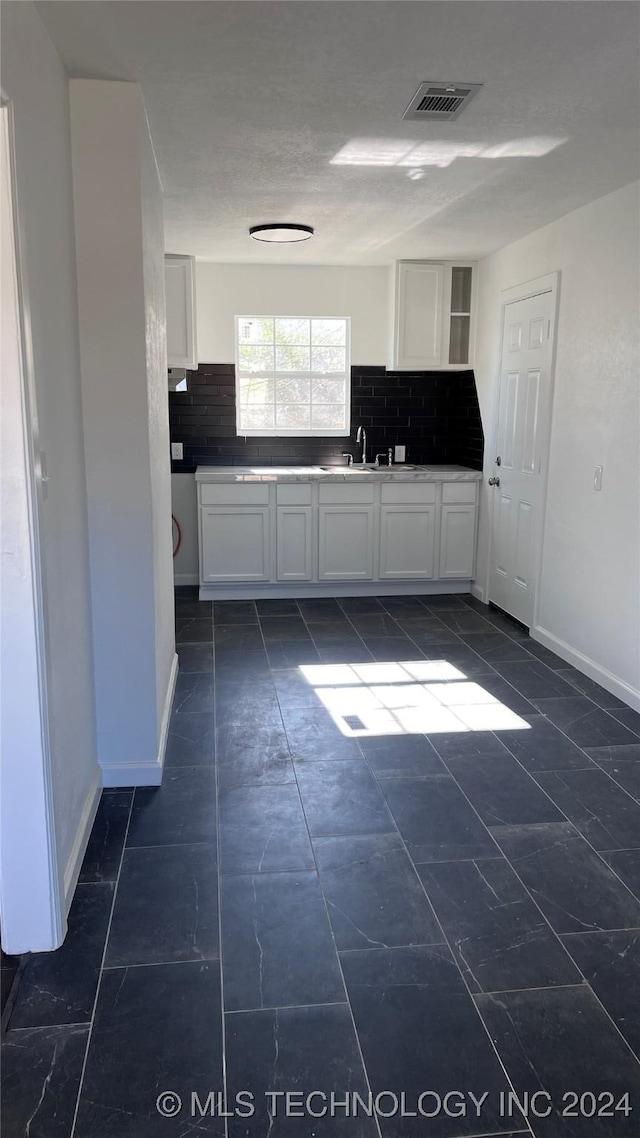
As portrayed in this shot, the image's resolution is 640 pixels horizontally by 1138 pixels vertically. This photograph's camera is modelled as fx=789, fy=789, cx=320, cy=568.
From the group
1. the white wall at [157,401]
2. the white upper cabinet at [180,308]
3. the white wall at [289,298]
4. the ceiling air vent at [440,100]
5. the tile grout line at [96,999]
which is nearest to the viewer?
the tile grout line at [96,999]

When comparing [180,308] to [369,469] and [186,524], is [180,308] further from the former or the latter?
[369,469]

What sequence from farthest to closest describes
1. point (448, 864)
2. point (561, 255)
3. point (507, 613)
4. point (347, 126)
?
1. point (507, 613)
2. point (561, 255)
3. point (347, 126)
4. point (448, 864)

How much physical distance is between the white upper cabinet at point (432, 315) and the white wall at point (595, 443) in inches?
38.7

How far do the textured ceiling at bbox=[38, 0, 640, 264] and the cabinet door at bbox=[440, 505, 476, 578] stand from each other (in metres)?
2.10

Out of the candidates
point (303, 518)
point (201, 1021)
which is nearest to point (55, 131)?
point (201, 1021)

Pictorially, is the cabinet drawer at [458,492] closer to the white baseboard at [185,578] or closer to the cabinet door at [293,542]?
the cabinet door at [293,542]

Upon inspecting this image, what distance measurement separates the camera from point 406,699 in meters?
3.84

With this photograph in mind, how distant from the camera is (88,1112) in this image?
1.61 meters

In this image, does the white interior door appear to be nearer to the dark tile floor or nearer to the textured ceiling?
the textured ceiling

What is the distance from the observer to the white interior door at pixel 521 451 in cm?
464

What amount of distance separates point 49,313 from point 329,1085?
2.03 meters

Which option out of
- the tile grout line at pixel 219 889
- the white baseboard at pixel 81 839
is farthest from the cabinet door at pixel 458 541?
the white baseboard at pixel 81 839

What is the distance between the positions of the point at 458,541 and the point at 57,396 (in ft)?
13.1

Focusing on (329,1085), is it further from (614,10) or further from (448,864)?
(614,10)
